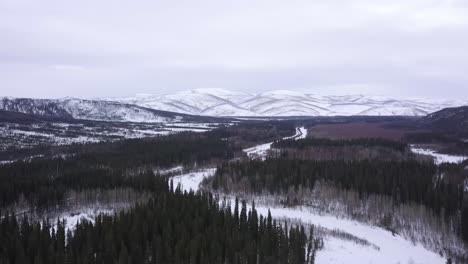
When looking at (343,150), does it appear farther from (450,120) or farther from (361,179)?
(450,120)

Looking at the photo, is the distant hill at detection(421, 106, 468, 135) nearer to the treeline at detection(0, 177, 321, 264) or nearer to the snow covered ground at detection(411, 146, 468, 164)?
the snow covered ground at detection(411, 146, 468, 164)

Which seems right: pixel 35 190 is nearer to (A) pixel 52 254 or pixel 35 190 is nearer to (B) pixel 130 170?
(B) pixel 130 170

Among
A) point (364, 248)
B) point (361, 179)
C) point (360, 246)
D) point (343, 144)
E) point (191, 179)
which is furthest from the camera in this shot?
point (343, 144)

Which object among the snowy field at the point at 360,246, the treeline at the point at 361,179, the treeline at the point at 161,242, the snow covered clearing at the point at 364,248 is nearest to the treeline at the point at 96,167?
the treeline at the point at 361,179

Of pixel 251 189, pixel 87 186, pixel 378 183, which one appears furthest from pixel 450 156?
pixel 87 186

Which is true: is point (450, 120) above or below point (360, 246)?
above

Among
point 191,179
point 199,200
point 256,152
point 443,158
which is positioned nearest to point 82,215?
point 199,200

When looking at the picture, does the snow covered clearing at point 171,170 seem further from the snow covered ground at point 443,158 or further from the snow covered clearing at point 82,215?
the snow covered ground at point 443,158
